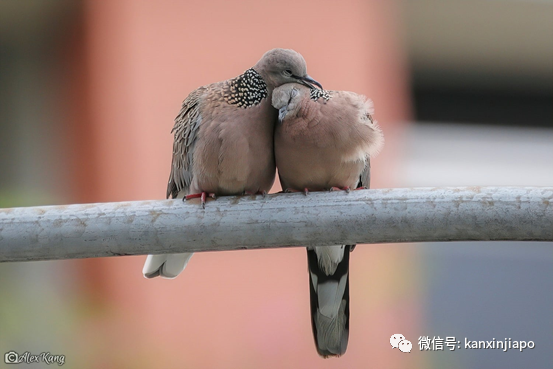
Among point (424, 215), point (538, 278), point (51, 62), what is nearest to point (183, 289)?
point (51, 62)

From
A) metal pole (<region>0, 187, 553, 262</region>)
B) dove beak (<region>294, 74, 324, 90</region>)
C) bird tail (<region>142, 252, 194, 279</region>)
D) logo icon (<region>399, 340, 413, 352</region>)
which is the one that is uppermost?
dove beak (<region>294, 74, 324, 90</region>)

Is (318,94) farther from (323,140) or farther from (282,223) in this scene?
(282,223)

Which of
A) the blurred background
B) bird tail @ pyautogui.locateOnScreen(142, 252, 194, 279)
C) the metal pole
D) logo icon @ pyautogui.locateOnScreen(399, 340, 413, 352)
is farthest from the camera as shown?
the blurred background

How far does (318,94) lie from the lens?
243cm

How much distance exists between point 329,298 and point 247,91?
2.81ft

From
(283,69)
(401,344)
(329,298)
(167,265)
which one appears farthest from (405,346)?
(283,69)

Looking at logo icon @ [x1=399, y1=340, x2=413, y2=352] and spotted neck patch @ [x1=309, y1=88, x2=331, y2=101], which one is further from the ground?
spotted neck patch @ [x1=309, y1=88, x2=331, y2=101]

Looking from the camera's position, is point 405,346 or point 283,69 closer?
point 283,69

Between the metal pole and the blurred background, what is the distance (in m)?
2.54

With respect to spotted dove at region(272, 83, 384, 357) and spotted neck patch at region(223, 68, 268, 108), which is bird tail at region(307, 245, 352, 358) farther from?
spotted neck patch at region(223, 68, 268, 108)

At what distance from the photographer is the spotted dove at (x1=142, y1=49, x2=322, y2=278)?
2.41m

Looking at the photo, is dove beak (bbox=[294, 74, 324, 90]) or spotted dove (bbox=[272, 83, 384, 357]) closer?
spotted dove (bbox=[272, 83, 384, 357])

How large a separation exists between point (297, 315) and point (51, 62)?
2.92m

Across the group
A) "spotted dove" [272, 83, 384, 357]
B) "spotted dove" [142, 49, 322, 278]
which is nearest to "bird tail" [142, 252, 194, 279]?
"spotted dove" [142, 49, 322, 278]
